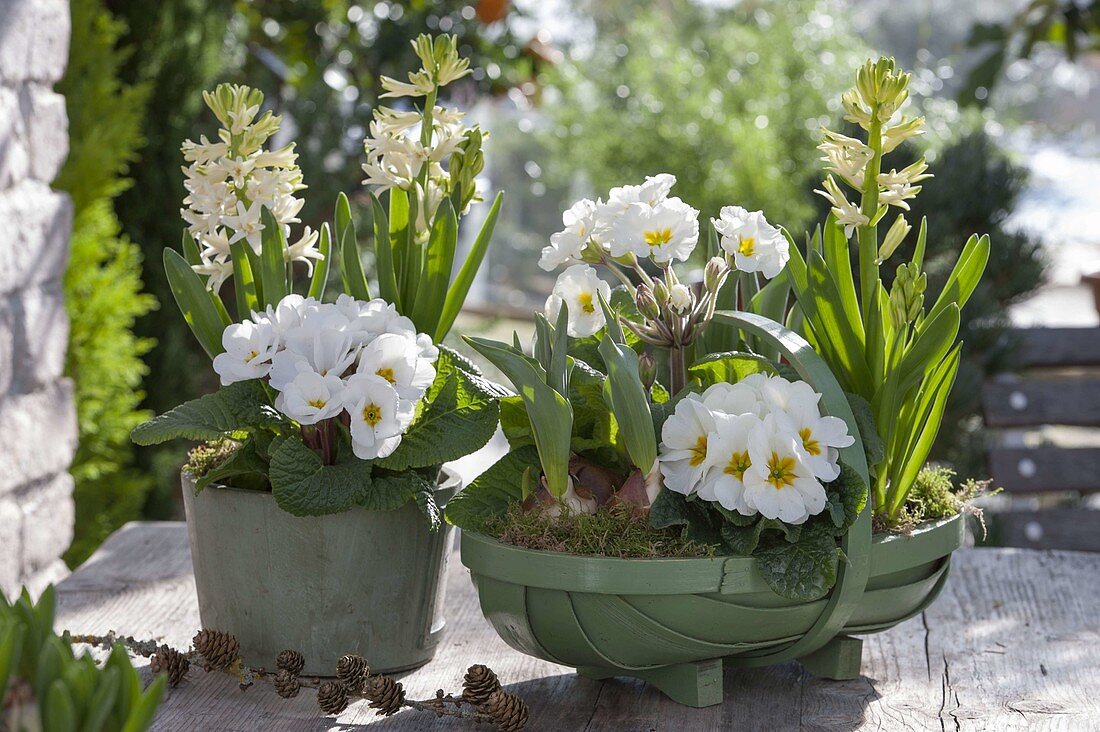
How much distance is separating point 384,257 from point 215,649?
1.23 feet

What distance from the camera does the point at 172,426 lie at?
3.14ft

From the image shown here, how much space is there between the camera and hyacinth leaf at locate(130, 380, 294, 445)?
3.14 ft

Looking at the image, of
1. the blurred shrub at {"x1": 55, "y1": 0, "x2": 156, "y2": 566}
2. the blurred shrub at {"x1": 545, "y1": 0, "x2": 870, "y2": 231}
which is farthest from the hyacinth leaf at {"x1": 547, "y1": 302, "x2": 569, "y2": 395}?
the blurred shrub at {"x1": 545, "y1": 0, "x2": 870, "y2": 231}

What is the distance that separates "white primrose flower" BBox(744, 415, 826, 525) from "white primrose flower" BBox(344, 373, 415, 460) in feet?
0.89

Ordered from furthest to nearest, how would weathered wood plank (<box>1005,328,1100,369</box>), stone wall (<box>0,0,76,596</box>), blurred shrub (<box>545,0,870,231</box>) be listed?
blurred shrub (<box>545,0,870,231</box>) → weathered wood plank (<box>1005,328,1100,369</box>) → stone wall (<box>0,0,76,596</box>)

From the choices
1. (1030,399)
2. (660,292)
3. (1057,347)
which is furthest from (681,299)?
(1057,347)

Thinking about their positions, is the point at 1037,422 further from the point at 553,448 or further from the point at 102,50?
the point at 102,50

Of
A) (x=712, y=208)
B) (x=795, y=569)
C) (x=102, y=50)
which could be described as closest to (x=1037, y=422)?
(x=795, y=569)

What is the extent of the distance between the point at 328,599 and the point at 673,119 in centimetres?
406

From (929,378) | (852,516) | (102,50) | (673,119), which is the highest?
(673,119)

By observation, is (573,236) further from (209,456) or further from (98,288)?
(98,288)

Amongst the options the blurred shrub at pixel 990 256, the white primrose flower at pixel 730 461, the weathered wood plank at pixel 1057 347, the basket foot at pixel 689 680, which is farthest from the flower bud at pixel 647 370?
the weathered wood plank at pixel 1057 347

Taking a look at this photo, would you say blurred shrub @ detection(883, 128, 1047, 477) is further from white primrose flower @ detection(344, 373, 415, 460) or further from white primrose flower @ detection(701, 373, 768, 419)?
white primrose flower @ detection(344, 373, 415, 460)

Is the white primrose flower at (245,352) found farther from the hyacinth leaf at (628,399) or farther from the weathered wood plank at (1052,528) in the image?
the weathered wood plank at (1052,528)
